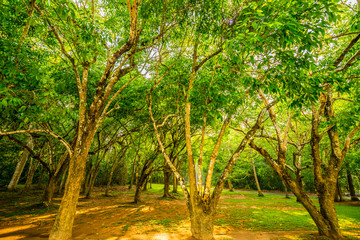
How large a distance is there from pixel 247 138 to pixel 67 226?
7.22 m

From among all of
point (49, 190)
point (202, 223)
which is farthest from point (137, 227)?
point (49, 190)

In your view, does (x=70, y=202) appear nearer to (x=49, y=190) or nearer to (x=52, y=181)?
(x=52, y=181)

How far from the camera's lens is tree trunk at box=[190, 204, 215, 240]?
19.7 ft

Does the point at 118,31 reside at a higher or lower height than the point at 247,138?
higher

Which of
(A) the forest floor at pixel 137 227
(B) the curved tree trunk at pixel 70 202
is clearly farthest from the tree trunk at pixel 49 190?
(B) the curved tree trunk at pixel 70 202

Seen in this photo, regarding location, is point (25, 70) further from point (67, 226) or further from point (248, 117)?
point (248, 117)

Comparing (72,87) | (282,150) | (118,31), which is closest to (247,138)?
(282,150)

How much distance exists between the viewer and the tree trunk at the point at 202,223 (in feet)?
19.7

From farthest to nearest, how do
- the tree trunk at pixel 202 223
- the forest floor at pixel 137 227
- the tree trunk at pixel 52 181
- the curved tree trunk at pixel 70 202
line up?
the tree trunk at pixel 52 181, the forest floor at pixel 137 227, the tree trunk at pixel 202 223, the curved tree trunk at pixel 70 202

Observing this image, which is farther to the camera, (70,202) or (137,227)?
(137,227)

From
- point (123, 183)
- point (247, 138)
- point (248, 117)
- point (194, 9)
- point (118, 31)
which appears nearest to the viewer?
point (194, 9)

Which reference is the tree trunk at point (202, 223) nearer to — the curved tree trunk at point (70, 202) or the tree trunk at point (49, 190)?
the curved tree trunk at point (70, 202)

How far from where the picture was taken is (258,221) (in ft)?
31.7

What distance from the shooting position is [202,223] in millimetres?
6020
